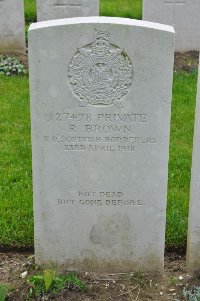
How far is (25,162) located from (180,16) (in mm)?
4794

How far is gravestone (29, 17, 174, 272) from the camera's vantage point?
364 centimetres

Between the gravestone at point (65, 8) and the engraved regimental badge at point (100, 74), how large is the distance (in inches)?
219

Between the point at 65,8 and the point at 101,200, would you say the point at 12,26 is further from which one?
the point at 101,200

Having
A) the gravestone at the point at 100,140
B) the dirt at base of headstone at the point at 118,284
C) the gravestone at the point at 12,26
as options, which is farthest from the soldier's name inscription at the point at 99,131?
the gravestone at the point at 12,26

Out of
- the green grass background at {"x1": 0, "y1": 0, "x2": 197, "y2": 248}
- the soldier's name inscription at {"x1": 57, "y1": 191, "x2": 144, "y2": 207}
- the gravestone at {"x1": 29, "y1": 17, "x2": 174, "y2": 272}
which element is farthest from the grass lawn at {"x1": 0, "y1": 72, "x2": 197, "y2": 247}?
the soldier's name inscription at {"x1": 57, "y1": 191, "x2": 144, "y2": 207}

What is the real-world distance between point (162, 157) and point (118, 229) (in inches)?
24.0

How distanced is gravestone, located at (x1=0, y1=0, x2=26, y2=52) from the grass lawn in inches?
52.5

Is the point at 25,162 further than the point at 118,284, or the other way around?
the point at 25,162

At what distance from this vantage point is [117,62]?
12.1ft

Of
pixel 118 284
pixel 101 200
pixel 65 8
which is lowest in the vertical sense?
pixel 118 284

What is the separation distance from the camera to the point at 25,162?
5746mm

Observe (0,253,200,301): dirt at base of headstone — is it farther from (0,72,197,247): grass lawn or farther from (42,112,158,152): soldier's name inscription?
(42,112,158,152): soldier's name inscription

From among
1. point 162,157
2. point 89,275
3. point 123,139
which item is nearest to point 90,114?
point 123,139

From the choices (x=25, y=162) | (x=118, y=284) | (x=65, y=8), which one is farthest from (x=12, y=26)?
(x=118, y=284)
